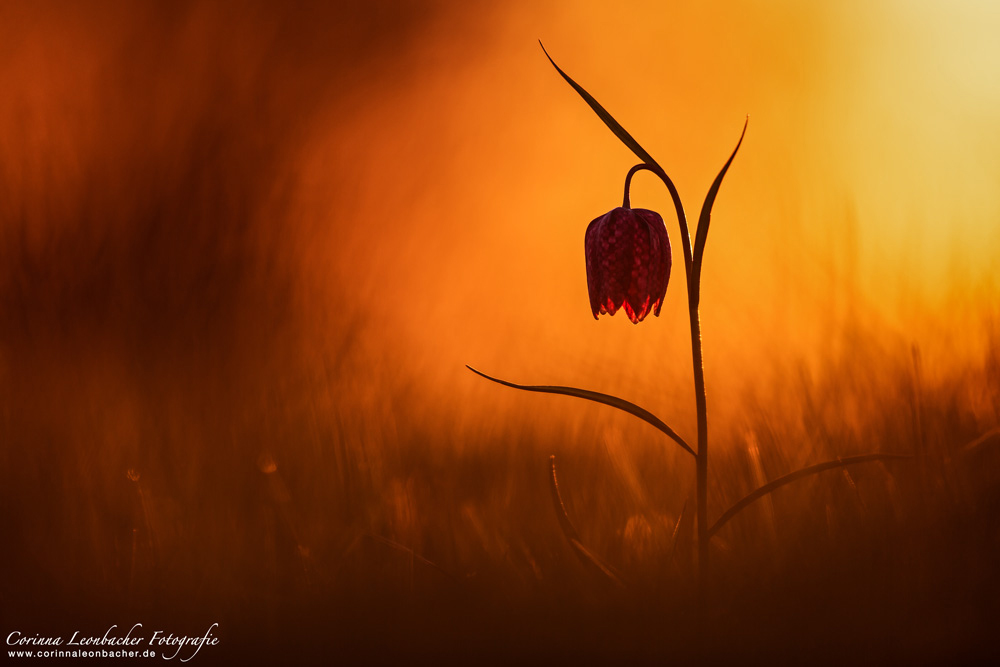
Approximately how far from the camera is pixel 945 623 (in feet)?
2.90

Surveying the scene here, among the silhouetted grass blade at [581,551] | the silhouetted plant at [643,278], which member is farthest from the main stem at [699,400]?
the silhouetted grass blade at [581,551]

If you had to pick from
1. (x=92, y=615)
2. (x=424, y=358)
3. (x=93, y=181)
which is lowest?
(x=92, y=615)

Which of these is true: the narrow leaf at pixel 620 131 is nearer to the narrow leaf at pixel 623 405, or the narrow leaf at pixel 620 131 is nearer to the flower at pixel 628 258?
the flower at pixel 628 258

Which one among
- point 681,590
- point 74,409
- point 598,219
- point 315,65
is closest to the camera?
point 681,590

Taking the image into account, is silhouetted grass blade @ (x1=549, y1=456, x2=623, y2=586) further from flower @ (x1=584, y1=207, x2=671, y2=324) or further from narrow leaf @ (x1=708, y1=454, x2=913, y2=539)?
flower @ (x1=584, y1=207, x2=671, y2=324)

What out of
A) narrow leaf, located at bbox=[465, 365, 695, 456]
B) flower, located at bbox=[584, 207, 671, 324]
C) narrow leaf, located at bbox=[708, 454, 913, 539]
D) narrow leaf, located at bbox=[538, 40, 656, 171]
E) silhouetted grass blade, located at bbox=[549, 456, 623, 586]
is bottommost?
silhouetted grass blade, located at bbox=[549, 456, 623, 586]

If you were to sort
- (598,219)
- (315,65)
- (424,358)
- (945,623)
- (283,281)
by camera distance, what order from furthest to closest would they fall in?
(315,65)
(424,358)
(283,281)
(598,219)
(945,623)

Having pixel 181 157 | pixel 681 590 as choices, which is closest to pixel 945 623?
pixel 681 590

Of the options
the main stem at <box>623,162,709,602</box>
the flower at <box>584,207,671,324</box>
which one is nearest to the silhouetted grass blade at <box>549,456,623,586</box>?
the main stem at <box>623,162,709,602</box>

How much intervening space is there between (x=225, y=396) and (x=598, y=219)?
70 centimetres

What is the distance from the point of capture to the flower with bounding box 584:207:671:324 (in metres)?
A: 1.12

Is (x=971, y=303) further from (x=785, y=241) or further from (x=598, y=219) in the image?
(x=598, y=219)

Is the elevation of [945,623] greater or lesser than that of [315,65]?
lesser

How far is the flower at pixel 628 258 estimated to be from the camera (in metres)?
1.12
